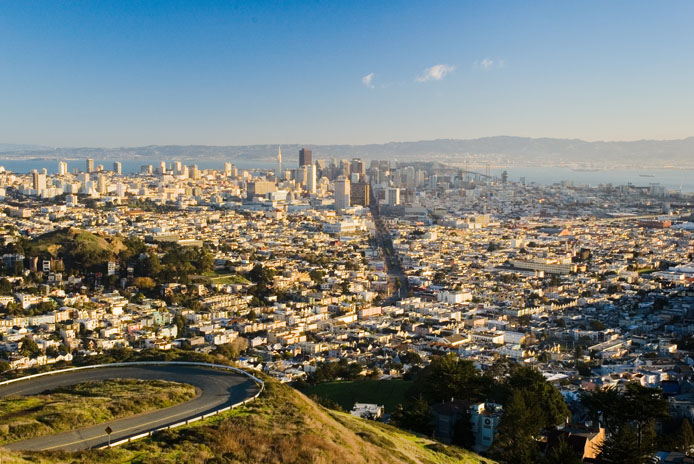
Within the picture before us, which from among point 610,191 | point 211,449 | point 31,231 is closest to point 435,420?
point 211,449

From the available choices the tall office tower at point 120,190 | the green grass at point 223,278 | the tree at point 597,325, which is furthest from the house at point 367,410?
the tall office tower at point 120,190

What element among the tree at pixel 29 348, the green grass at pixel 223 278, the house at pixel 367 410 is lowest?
the green grass at pixel 223 278

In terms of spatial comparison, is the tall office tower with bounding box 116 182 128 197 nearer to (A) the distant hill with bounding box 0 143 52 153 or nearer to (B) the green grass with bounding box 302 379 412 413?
(B) the green grass with bounding box 302 379 412 413

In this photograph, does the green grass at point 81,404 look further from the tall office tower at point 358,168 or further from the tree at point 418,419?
the tall office tower at point 358,168

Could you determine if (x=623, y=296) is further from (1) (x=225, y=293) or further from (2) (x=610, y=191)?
(2) (x=610, y=191)

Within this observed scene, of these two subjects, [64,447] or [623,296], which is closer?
[64,447]
